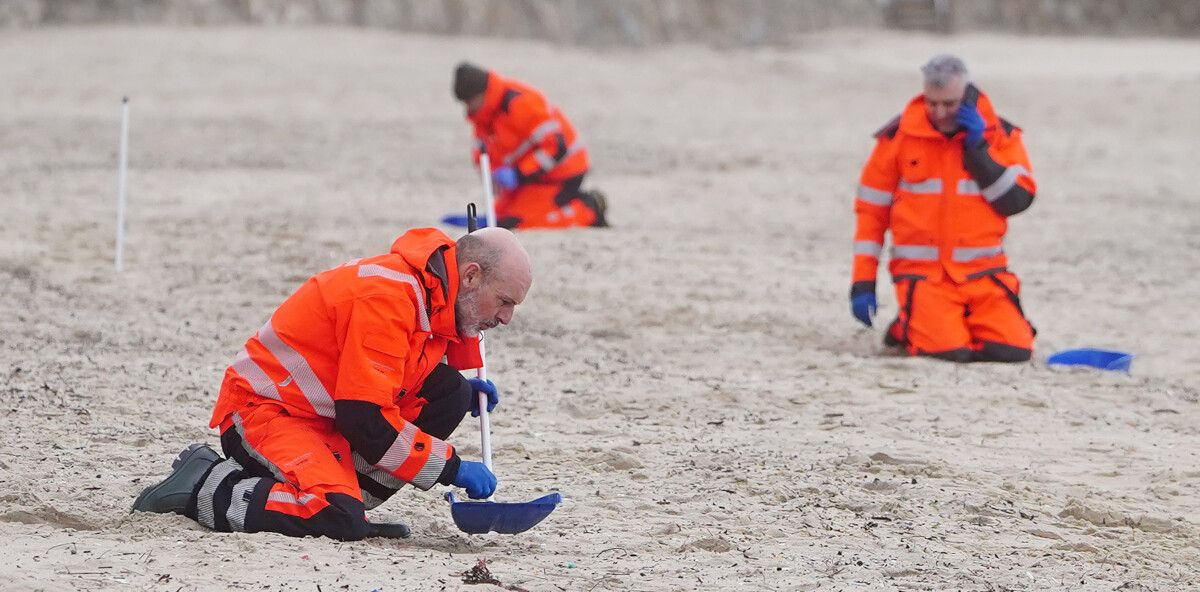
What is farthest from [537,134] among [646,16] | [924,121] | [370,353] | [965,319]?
[646,16]

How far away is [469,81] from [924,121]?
391 cm

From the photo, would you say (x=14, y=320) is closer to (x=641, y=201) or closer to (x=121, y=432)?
(x=121, y=432)

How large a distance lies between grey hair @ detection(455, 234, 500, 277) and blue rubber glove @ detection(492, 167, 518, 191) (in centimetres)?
659

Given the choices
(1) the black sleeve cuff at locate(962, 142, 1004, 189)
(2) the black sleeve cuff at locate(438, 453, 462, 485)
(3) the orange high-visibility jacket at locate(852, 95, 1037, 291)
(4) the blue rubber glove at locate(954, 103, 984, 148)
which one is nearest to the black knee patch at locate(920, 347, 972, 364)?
(3) the orange high-visibility jacket at locate(852, 95, 1037, 291)

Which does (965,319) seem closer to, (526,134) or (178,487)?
(526,134)

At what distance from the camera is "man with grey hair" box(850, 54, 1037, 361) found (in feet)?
25.4

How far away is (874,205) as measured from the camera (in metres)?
8.05

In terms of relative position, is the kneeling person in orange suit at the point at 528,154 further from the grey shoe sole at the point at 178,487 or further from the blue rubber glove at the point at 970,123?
the grey shoe sole at the point at 178,487

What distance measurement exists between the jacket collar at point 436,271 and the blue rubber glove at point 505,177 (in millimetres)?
6530

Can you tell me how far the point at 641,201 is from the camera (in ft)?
43.0

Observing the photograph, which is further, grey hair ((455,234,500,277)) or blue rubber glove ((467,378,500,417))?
blue rubber glove ((467,378,500,417))

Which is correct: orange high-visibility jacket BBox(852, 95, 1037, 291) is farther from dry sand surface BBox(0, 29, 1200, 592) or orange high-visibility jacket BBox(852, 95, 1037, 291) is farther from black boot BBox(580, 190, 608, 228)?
black boot BBox(580, 190, 608, 228)

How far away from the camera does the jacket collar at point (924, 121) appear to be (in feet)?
25.5

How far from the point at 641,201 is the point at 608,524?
8128 mm
